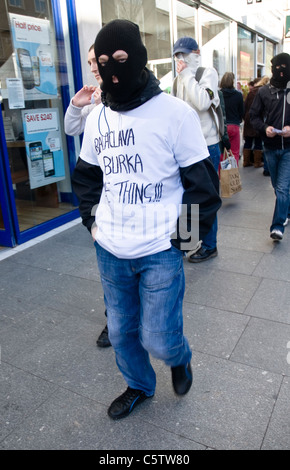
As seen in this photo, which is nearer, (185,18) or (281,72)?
(281,72)

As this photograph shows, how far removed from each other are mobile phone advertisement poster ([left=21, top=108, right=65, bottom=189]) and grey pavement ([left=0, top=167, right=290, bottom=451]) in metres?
1.42

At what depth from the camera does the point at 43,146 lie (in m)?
5.59

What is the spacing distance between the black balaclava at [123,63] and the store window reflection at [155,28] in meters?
6.29

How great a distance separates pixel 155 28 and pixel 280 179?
5188mm

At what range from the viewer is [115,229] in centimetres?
197

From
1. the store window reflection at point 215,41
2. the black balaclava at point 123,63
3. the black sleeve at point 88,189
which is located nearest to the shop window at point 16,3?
the black sleeve at point 88,189

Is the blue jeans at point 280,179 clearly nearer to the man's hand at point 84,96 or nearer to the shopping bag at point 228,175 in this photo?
the shopping bag at point 228,175

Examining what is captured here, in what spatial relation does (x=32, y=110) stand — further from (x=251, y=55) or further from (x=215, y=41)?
(x=251, y=55)

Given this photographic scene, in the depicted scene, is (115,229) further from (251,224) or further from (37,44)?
(37,44)

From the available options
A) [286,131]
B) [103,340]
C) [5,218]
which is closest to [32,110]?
[5,218]

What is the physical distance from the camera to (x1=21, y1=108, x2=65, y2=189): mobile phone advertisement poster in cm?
534

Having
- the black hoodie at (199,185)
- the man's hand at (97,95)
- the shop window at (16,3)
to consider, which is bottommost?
the black hoodie at (199,185)

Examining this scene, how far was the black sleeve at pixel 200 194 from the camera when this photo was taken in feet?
6.16

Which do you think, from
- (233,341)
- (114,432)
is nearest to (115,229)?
(114,432)
